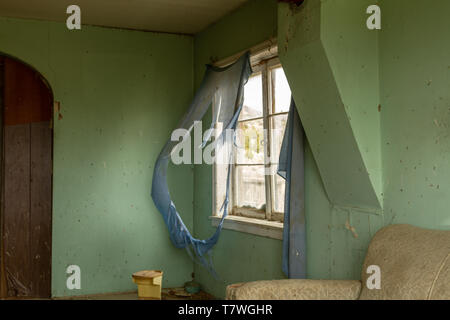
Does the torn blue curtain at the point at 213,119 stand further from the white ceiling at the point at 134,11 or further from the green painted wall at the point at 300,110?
the white ceiling at the point at 134,11

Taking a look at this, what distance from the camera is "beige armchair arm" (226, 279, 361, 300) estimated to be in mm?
2219

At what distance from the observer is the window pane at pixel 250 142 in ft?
12.6

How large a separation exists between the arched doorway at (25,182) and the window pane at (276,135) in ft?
6.98

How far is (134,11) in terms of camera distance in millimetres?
4172

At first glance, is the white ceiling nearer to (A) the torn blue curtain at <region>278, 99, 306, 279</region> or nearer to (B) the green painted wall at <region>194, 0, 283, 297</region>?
(B) the green painted wall at <region>194, 0, 283, 297</region>

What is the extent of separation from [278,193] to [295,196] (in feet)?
1.84

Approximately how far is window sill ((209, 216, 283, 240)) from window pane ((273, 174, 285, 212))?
0.11m

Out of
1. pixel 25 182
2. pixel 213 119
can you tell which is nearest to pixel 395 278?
pixel 213 119

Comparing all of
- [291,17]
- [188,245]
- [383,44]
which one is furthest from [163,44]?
[383,44]

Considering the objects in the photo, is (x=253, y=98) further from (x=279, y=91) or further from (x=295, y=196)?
(x=295, y=196)

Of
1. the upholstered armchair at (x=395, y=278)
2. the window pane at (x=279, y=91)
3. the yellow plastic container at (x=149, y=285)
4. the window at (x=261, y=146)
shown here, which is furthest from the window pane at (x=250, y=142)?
the upholstered armchair at (x=395, y=278)

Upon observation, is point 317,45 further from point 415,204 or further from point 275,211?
point 275,211

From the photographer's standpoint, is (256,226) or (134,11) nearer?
(256,226)

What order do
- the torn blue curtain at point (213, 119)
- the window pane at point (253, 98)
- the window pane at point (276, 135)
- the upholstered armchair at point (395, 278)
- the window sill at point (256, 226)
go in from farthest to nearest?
the window pane at point (253, 98)
the torn blue curtain at point (213, 119)
the window pane at point (276, 135)
the window sill at point (256, 226)
the upholstered armchair at point (395, 278)
